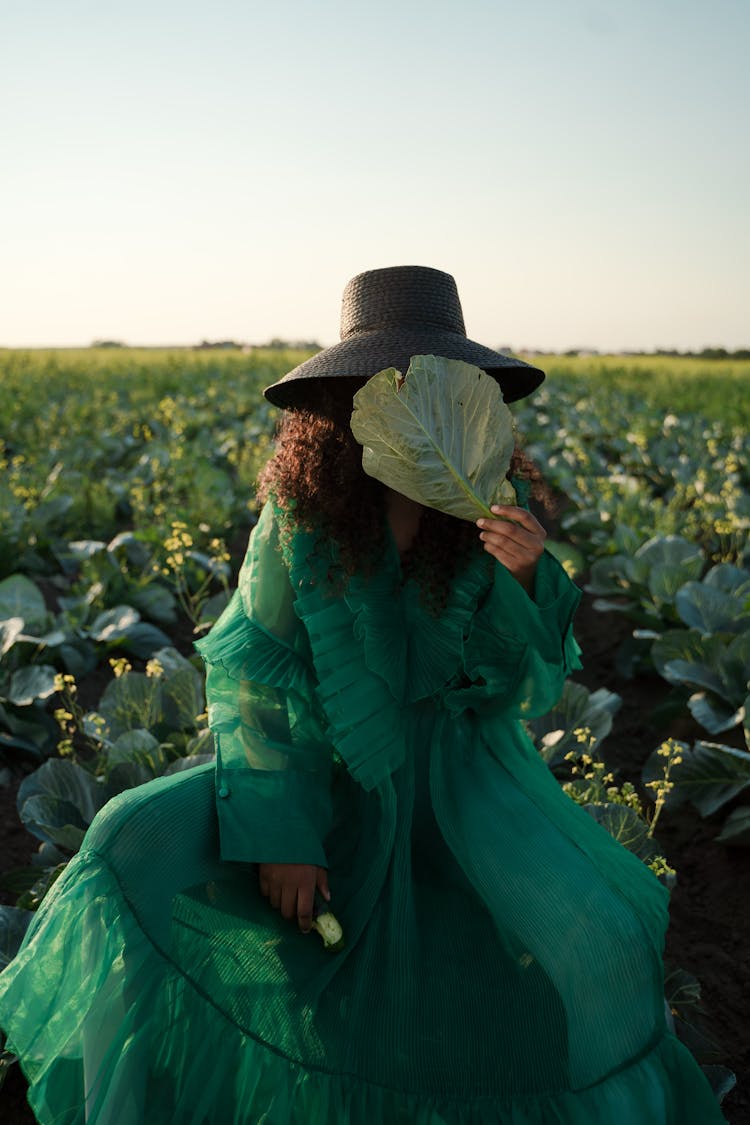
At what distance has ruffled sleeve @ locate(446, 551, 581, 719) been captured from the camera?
1716mm

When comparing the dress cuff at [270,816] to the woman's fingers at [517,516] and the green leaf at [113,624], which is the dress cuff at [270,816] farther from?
the green leaf at [113,624]

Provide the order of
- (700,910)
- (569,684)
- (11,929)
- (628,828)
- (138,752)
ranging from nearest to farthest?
1. (11,929)
2. (628,828)
3. (138,752)
4. (700,910)
5. (569,684)

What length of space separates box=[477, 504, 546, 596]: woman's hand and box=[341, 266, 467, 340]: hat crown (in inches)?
18.1

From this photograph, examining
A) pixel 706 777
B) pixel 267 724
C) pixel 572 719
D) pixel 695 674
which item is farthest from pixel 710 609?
pixel 267 724

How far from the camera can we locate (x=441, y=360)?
1564 mm

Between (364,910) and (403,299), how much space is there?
1113mm

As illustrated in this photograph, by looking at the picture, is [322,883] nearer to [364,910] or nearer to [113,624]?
[364,910]

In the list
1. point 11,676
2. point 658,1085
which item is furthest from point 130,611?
point 658,1085

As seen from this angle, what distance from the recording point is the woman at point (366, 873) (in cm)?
142

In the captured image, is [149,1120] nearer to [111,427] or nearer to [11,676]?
[11,676]

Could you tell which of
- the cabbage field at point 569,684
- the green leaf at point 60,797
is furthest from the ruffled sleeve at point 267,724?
the green leaf at point 60,797

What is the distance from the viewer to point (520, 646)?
1.79m

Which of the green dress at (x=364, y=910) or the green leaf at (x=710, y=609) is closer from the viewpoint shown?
the green dress at (x=364, y=910)

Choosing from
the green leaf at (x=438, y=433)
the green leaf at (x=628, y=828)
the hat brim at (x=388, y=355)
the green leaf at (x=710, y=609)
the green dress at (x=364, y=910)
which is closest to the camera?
the green dress at (x=364, y=910)
